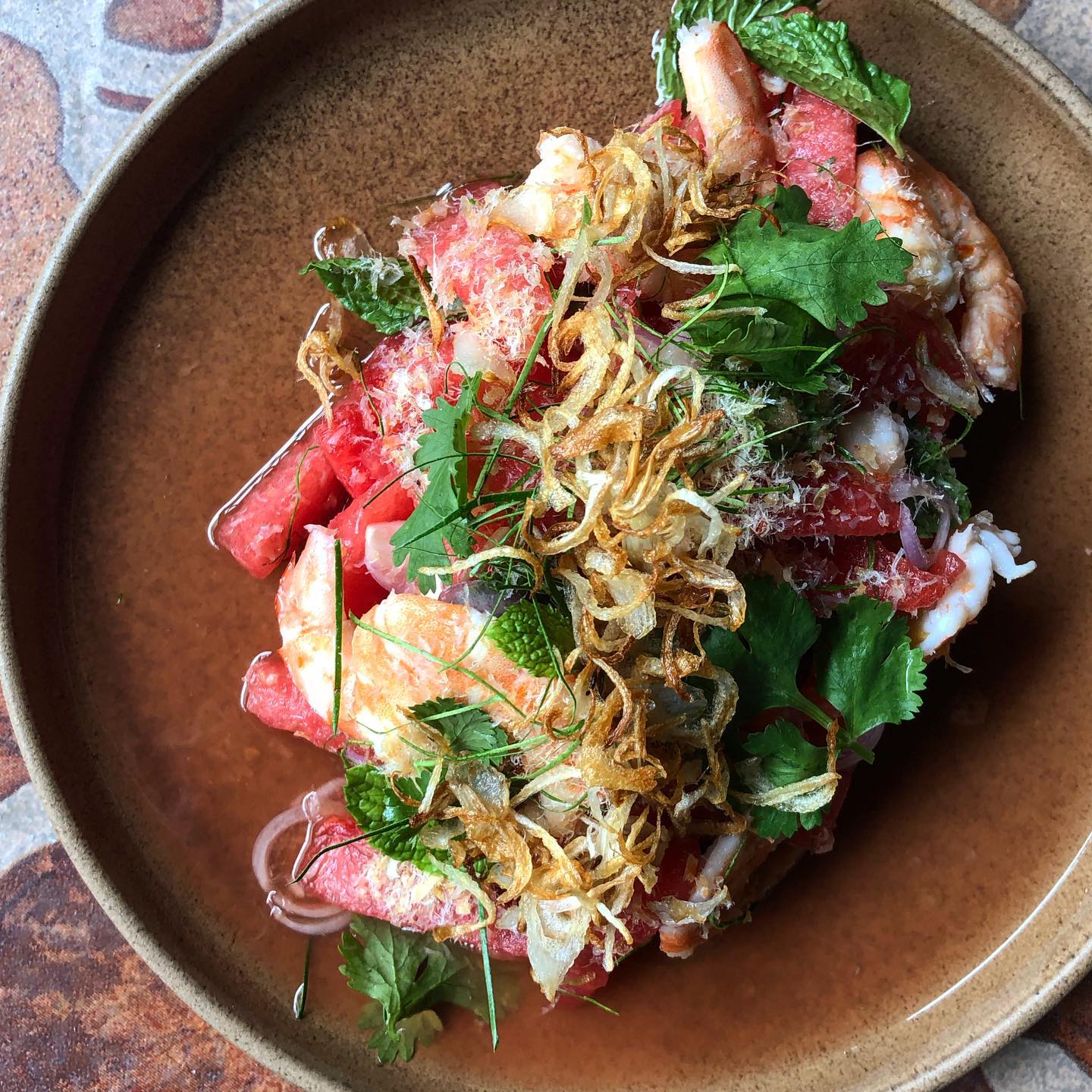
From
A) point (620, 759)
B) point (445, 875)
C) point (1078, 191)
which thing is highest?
point (1078, 191)

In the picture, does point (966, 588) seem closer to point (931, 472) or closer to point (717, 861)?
point (931, 472)

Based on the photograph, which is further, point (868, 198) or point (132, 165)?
point (132, 165)

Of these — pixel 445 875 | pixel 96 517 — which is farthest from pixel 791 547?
pixel 96 517

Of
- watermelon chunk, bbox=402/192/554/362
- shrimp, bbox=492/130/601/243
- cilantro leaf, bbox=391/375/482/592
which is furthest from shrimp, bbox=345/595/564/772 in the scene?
shrimp, bbox=492/130/601/243

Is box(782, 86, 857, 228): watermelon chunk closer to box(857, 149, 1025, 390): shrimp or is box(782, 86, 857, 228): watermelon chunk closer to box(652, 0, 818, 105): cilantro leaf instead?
box(857, 149, 1025, 390): shrimp

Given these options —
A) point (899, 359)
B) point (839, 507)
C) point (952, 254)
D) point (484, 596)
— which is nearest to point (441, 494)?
point (484, 596)

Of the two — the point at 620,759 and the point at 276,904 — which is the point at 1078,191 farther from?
the point at 276,904
